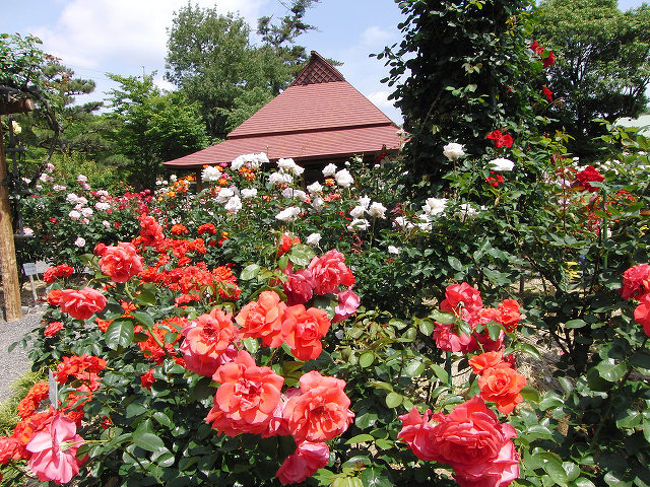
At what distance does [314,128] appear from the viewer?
43.9 ft

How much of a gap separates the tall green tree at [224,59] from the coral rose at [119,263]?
26544 millimetres

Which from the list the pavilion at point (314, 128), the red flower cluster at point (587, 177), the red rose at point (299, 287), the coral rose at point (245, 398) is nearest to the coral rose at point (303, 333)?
the coral rose at point (245, 398)

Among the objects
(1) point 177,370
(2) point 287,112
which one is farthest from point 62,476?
(2) point 287,112

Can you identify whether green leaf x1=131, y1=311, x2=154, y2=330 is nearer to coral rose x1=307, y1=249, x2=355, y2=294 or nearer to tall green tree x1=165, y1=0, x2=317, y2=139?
coral rose x1=307, y1=249, x2=355, y2=294

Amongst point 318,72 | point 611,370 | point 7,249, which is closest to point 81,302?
point 611,370

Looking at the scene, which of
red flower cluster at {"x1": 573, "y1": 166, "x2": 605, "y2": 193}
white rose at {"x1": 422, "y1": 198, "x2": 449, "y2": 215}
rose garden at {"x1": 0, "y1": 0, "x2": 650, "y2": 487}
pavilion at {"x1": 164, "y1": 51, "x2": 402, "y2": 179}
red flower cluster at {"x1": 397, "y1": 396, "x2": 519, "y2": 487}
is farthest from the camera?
pavilion at {"x1": 164, "y1": 51, "x2": 402, "y2": 179}

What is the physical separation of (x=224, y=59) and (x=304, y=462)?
110 ft

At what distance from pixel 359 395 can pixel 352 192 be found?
2708mm

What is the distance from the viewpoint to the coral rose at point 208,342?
0.84 metres

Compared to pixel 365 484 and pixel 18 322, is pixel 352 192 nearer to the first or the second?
pixel 365 484

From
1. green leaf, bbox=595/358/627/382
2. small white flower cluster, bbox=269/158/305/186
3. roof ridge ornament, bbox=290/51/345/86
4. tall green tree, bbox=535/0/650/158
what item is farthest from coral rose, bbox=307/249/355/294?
tall green tree, bbox=535/0/650/158

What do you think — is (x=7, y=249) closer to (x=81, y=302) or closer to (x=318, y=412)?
(x=81, y=302)

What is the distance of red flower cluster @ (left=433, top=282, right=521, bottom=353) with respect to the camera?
110cm

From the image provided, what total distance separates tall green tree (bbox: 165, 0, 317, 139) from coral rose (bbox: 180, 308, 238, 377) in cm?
2692
